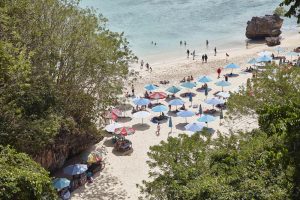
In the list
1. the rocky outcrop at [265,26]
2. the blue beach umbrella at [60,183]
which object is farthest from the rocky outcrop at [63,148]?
the rocky outcrop at [265,26]

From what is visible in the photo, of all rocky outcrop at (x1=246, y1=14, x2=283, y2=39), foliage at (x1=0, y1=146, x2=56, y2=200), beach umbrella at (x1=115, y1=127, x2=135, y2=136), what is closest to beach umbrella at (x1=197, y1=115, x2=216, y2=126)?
beach umbrella at (x1=115, y1=127, x2=135, y2=136)

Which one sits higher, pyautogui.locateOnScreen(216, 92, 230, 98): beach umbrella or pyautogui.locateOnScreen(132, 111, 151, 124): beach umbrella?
pyautogui.locateOnScreen(216, 92, 230, 98): beach umbrella

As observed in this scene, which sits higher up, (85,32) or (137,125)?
(85,32)

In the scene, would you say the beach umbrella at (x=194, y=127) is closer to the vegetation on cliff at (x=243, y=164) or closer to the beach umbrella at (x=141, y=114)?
the beach umbrella at (x=141, y=114)

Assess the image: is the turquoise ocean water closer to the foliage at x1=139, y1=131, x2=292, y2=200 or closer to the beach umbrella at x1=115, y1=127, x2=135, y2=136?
the beach umbrella at x1=115, y1=127, x2=135, y2=136

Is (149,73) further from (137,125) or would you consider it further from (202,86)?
(137,125)

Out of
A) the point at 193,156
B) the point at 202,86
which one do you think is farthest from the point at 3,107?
the point at 202,86
